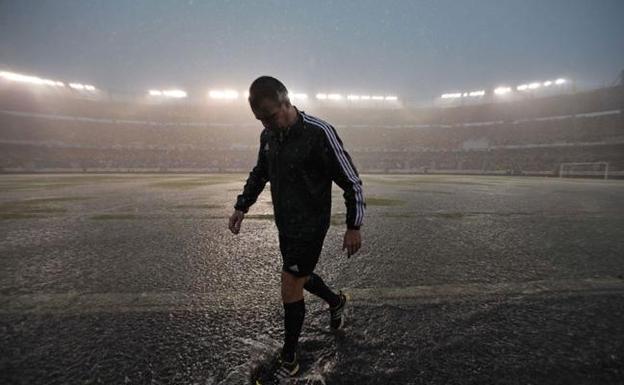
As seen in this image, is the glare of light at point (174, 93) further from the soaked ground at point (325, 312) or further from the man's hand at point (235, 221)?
the man's hand at point (235, 221)

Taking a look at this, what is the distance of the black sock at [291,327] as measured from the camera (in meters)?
1.59

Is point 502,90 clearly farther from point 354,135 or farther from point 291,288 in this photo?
point 291,288

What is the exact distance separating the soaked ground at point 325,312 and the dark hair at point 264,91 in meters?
1.38

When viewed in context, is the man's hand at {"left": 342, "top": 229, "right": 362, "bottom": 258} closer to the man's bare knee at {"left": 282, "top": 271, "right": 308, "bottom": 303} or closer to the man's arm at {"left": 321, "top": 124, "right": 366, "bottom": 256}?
the man's arm at {"left": 321, "top": 124, "right": 366, "bottom": 256}

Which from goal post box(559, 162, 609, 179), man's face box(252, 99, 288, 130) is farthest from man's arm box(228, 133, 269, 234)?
goal post box(559, 162, 609, 179)

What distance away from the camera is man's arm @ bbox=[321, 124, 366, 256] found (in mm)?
1757

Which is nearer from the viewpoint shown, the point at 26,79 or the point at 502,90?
the point at 26,79

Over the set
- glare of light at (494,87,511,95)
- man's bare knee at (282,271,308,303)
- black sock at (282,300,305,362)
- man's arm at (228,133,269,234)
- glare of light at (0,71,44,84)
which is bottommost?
black sock at (282,300,305,362)

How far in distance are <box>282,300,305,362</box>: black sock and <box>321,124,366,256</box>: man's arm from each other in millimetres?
420

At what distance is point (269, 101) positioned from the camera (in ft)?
5.29

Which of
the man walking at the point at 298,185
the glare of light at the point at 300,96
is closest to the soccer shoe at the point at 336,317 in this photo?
the man walking at the point at 298,185

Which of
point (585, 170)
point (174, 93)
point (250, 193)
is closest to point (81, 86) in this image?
point (174, 93)

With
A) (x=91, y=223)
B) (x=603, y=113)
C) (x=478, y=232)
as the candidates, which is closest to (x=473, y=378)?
(x=478, y=232)

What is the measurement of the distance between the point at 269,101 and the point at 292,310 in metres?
1.13
